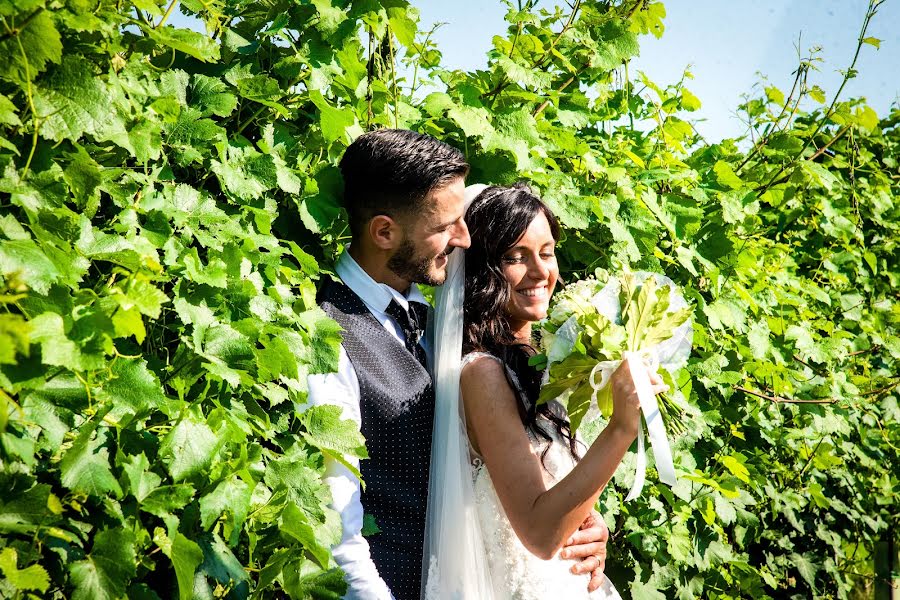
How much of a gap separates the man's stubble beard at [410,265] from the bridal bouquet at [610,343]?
1.25 feet

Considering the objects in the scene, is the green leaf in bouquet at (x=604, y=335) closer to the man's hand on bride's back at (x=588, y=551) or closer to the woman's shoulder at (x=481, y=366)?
the woman's shoulder at (x=481, y=366)

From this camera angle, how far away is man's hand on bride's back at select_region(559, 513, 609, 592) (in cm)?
238

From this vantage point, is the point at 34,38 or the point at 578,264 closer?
the point at 34,38

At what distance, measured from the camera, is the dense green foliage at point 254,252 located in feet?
3.97

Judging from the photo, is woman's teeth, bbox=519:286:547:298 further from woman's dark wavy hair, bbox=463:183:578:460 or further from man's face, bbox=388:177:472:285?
man's face, bbox=388:177:472:285

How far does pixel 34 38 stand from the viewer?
118 centimetres

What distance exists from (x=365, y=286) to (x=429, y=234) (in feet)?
0.78

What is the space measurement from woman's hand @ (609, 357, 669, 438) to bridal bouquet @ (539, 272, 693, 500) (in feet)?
0.06

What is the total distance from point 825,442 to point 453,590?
9.12 ft

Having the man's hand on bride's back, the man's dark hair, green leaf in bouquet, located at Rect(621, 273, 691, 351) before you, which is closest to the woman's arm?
green leaf in bouquet, located at Rect(621, 273, 691, 351)

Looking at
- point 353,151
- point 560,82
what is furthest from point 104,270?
point 560,82

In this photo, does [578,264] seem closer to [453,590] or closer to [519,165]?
[519,165]

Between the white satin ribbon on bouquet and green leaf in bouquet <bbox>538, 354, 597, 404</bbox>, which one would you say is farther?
green leaf in bouquet <bbox>538, 354, 597, 404</bbox>

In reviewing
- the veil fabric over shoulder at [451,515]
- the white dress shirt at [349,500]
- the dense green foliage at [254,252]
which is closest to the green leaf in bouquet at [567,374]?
the veil fabric over shoulder at [451,515]
